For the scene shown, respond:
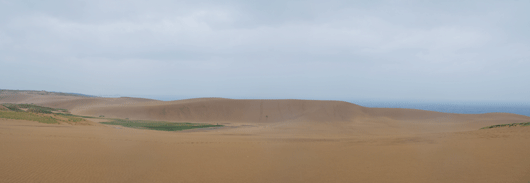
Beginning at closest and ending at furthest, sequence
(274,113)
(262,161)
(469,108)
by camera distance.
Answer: (262,161), (274,113), (469,108)

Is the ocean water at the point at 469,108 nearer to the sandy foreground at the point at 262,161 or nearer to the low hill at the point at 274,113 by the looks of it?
the low hill at the point at 274,113

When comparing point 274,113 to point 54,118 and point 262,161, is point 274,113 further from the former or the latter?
point 262,161

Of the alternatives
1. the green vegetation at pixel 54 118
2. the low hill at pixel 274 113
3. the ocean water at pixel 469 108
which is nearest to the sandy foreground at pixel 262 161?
the green vegetation at pixel 54 118

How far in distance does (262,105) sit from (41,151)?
31.7 meters

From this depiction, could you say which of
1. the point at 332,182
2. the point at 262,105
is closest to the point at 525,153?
the point at 332,182

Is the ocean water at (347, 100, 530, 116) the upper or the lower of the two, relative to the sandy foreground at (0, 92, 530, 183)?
upper

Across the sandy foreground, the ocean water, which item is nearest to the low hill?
the sandy foreground

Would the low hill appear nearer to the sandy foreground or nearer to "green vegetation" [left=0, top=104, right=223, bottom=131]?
"green vegetation" [left=0, top=104, right=223, bottom=131]

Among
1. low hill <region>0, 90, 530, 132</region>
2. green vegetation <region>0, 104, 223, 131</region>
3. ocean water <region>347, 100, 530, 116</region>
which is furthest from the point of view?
ocean water <region>347, 100, 530, 116</region>

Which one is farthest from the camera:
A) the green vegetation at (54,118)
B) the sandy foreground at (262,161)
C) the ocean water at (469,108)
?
the ocean water at (469,108)

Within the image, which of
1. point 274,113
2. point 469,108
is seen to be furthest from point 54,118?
point 469,108

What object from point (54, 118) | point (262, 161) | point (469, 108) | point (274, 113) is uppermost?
point (469, 108)

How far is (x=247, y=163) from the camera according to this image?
655cm

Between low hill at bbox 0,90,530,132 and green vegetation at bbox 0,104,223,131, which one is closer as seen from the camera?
green vegetation at bbox 0,104,223,131
